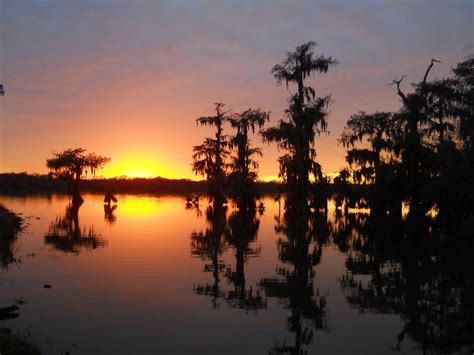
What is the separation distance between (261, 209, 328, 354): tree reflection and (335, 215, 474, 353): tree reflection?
97cm

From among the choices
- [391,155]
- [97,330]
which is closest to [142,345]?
[97,330]

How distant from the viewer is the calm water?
822cm

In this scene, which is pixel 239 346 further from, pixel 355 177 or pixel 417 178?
pixel 355 177

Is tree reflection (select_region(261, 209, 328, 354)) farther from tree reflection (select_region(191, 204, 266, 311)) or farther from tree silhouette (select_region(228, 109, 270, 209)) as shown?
tree silhouette (select_region(228, 109, 270, 209))

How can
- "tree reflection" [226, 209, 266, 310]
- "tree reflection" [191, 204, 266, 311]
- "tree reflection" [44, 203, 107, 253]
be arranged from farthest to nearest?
"tree reflection" [44, 203, 107, 253] → "tree reflection" [191, 204, 266, 311] → "tree reflection" [226, 209, 266, 310]

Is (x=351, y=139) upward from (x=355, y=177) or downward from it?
upward

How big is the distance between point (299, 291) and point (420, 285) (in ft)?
10.9

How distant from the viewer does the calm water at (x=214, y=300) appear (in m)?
8.22

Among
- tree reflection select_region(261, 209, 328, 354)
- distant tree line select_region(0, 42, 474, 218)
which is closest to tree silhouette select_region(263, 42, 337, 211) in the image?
distant tree line select_region(0, 42, 474, 218)

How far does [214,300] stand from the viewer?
11031mm

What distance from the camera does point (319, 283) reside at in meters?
13.0

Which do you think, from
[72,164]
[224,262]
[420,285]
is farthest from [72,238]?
[72,164]

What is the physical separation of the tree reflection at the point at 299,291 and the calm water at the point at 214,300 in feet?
0.12

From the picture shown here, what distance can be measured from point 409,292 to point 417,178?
88.3ft
